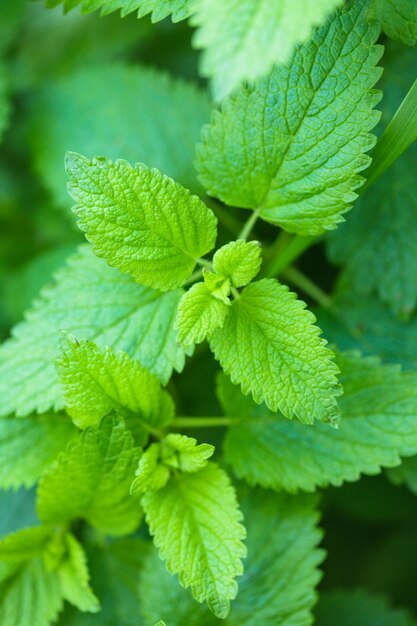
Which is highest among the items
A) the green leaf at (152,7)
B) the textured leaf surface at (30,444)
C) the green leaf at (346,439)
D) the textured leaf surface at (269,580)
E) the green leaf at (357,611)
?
the green leaf at (152,7)

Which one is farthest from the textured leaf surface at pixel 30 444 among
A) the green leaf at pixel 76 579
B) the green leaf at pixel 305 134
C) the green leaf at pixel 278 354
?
the green leaf at pixel 305 134

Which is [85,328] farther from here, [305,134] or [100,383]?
[305,134]

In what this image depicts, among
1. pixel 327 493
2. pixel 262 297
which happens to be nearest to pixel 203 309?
pixel 262 297

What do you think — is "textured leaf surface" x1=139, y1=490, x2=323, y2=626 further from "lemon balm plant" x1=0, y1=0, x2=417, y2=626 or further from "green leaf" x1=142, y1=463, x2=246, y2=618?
"green leaf" x1=142, y1=463, x2=246, y2=618

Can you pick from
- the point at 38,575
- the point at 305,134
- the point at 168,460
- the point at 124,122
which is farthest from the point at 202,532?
the point at 124,122

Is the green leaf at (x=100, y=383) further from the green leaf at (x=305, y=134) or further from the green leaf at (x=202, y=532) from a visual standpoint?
the green leaf at (x=305, y=134)

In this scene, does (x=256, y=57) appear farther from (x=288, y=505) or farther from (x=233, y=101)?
(x=288, y=505)

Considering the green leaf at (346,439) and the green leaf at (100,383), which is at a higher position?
the green leaf at (100,383)

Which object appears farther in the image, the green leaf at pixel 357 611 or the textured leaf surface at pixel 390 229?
the green leaf at pixel 357 611
